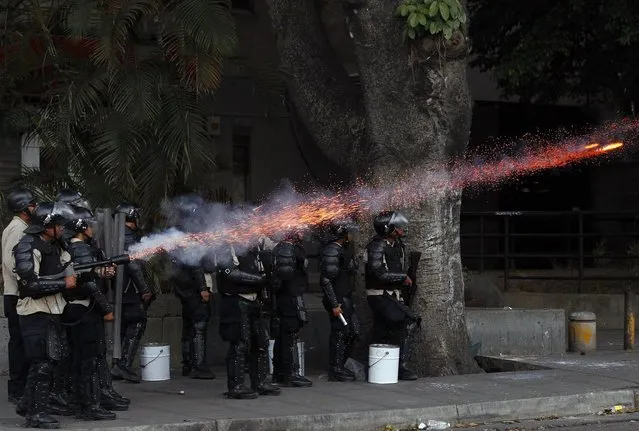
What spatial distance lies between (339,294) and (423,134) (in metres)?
1.96

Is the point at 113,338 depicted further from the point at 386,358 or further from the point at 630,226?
the point at 630,226

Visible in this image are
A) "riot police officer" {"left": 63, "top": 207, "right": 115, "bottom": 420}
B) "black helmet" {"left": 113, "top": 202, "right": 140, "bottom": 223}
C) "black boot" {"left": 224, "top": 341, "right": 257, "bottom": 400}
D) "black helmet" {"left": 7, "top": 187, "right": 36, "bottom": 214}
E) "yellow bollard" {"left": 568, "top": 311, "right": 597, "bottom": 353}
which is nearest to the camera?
"riot police officer" {"left": 63, "top": 207, "right": 115, "bottom": 420}

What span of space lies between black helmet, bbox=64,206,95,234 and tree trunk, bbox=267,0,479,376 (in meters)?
3.66

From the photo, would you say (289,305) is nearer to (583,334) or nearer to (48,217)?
(48,217)

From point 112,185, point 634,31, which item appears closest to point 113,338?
point 112,185

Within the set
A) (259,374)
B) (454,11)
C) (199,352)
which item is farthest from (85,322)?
(454,11)

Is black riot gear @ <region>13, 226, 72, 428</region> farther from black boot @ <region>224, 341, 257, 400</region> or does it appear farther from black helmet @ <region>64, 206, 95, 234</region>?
black boot @ <region>224, 341, 257, 400</region>

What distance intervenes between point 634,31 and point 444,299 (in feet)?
18.5

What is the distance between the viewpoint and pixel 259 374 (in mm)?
11211

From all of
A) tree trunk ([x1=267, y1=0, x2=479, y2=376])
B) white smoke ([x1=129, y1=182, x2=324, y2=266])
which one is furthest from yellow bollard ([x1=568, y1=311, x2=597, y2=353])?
white smoke ([x1=129, y1=182, x2=324, y2=266])

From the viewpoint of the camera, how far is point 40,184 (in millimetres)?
13594

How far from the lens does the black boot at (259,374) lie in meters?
11.2

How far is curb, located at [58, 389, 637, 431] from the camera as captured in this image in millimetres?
9688

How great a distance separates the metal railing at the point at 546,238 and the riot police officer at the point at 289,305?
586cm
